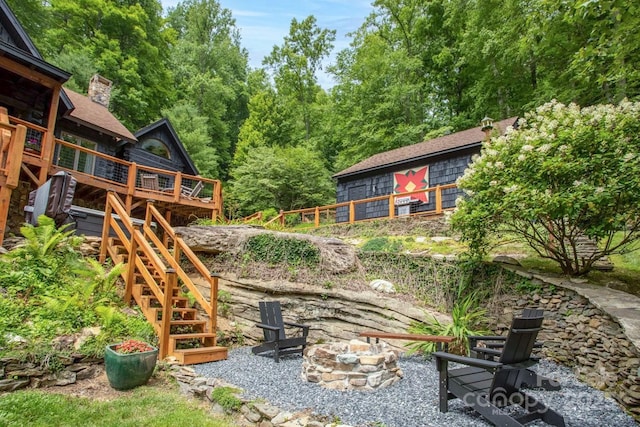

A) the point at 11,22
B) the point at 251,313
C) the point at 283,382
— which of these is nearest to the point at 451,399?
the point at 283,382

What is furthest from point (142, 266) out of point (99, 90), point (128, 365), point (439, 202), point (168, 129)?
point (99, 90)

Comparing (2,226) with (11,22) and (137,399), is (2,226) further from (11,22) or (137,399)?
(11,22)

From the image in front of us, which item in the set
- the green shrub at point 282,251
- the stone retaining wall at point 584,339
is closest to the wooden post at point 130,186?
the green shrub at point 282,251

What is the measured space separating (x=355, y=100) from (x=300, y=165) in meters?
7.97

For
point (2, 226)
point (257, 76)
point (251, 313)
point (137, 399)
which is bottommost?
point (137, 399)

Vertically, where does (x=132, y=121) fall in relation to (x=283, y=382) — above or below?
above

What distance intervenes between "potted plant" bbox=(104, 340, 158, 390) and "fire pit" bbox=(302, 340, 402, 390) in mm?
1959

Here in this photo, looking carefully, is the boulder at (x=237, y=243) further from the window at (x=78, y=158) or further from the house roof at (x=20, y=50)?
the window at (x=78, y=158)

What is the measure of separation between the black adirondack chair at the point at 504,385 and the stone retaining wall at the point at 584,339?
1332 mm

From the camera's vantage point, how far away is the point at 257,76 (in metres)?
32.1

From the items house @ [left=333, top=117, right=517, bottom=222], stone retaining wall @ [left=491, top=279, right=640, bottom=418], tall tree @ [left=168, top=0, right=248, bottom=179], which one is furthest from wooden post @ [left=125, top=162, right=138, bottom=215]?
tall tree @ [left=168, top=0, right=248, bottom=179]

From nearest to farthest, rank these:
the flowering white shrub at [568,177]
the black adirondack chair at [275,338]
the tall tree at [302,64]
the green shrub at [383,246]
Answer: the flowering white shrub at [568,177], the black adirondack chair at [275,338], the green shrub at [383,246], the tall tree at [302,64]

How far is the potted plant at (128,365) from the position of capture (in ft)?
13.6

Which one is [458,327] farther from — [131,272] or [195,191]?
[195,191]
